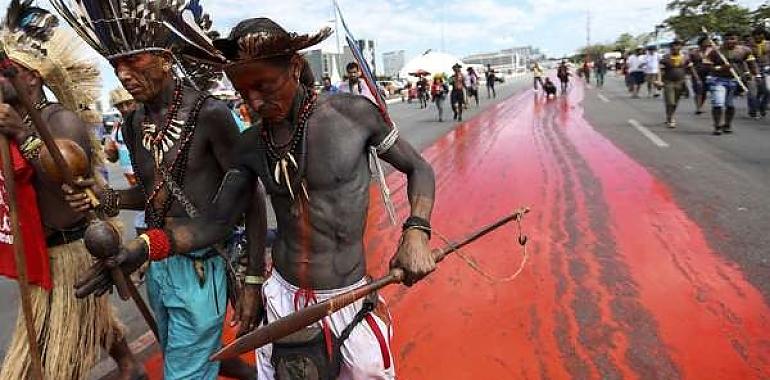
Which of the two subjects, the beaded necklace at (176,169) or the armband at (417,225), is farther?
the beaded necklace at (176,169)

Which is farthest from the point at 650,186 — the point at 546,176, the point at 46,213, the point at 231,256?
the point at 46,213

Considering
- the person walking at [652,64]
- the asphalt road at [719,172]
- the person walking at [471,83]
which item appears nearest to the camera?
the asphalt road at [719,172]

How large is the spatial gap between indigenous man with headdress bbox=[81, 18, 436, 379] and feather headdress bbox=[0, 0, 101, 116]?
1.10 meters

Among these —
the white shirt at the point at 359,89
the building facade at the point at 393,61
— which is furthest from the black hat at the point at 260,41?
the building facade at the point at 393,61

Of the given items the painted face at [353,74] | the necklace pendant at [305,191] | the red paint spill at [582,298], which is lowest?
the red paint spill at [582,298]

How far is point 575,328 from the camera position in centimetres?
359

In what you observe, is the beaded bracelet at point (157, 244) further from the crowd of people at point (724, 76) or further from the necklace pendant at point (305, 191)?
the crowd of people at point (724, 76)

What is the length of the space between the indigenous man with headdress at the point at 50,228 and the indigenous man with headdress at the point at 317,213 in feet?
2.49

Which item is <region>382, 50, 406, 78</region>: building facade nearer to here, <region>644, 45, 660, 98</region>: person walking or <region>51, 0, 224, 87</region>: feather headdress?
<region>644, 45, 660, 98</region>: person walking

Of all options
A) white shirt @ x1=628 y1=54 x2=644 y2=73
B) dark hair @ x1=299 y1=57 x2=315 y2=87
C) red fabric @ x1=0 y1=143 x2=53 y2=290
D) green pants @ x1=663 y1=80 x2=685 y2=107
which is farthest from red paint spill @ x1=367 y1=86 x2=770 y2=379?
white shirt @ x1=628 y1=54 x2=644 y2=73

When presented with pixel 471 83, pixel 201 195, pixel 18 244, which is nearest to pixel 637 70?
pixel 471 83

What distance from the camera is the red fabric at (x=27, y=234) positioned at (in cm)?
251

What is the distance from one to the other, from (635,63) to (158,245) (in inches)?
848

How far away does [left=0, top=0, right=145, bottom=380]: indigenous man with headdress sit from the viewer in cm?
254
